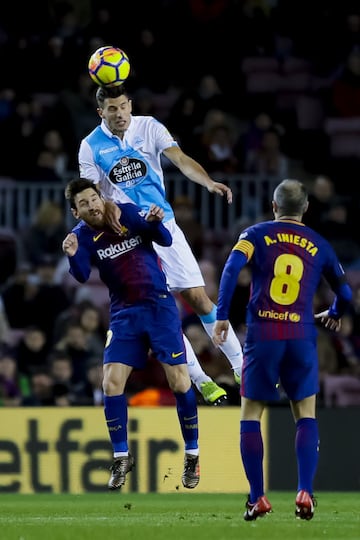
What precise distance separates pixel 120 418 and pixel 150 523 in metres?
1.11

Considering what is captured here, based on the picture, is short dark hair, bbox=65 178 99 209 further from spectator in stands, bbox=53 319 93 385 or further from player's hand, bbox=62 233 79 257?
spectator in stands, bbox=53 319 93 385

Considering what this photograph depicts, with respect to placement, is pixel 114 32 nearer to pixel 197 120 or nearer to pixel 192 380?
pixel 197 120

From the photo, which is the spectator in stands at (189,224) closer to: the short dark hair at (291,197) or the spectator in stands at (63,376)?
the spectator in stands at (63,376)

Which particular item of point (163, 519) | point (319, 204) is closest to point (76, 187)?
point (163, 519)

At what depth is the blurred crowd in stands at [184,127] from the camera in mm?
17016

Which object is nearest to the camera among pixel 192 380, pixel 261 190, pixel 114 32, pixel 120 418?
pixel 120 418

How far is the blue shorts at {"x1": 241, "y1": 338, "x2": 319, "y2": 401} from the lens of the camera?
10305mm

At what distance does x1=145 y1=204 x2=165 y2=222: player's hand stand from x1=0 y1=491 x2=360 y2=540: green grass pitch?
2.01m

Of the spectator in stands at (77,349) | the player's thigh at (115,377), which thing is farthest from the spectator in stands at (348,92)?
the player's thigh at (115,377)

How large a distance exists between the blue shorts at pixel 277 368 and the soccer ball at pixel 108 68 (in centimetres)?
229

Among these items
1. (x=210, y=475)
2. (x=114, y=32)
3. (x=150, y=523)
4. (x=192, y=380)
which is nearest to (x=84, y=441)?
(x=210, y=475)

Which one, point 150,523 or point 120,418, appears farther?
point 120,418

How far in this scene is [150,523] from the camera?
34.7 ft

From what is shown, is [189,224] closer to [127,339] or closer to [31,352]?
[31,352]
